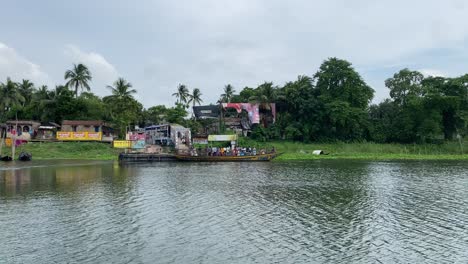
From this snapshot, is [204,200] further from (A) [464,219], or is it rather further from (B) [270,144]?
(B) [270,144]

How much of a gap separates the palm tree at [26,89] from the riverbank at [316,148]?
26.3 m

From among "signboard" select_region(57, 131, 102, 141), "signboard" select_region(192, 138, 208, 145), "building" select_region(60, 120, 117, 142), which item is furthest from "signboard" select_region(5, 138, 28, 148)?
"signboard" select_region(192, 138, 208, 145)

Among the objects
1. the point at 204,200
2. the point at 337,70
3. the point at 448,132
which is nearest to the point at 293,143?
the point at 337,70

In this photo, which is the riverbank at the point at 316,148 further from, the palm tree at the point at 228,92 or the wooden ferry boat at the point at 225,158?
the palm tree at the point at 228,92

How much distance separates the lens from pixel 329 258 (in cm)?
1352

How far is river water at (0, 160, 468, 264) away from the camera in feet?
46.0

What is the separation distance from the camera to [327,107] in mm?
76625

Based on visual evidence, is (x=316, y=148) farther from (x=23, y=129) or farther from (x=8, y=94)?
(x=8, y=94)

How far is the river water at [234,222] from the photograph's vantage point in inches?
551

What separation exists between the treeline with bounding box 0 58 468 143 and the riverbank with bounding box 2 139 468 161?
12.3ft

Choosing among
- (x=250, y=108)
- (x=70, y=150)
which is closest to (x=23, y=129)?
(x=70, y=150)

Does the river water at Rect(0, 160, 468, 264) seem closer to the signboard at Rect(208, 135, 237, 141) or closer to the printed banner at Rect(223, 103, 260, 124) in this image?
the signboard at Rect(208, 135, 237, 141)

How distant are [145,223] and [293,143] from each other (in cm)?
5936

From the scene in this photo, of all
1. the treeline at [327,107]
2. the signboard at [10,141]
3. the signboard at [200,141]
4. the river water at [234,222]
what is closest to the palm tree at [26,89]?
the treeline at [327,107]
